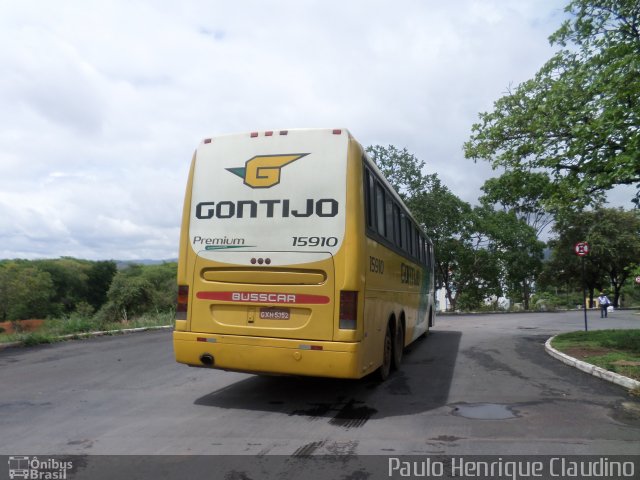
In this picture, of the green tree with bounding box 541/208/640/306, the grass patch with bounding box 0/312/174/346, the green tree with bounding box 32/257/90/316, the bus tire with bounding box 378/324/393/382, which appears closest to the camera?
the bus tire with bounding box 378/324/393/382

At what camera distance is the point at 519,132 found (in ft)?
45.7

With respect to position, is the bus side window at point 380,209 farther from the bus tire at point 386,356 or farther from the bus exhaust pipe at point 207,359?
the bus exhaust pipe at point 207,359

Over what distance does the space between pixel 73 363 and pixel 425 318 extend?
9.39 meters

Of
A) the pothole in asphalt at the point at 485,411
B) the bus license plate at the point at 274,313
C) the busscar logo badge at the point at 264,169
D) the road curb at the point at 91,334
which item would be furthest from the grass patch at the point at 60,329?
the pothole in asphalt at the point at 485,411

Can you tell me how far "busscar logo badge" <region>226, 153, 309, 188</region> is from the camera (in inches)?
264

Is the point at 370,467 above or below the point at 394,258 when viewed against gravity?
below

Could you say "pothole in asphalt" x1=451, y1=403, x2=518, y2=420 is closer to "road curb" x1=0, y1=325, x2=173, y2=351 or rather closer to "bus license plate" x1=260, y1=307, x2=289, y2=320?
"bus license plate" x1=260, y1=307, x2=289, y2=320

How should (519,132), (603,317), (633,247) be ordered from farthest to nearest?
(633,247), (603,317), (519,132)

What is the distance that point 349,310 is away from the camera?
627 centimetres

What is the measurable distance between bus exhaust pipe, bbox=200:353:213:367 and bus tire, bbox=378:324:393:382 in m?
2.80

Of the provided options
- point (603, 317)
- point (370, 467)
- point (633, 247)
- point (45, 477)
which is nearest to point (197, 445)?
point (45, 477)

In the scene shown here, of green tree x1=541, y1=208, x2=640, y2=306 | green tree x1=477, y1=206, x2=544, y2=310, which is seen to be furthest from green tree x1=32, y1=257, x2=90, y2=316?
green tree x1=541, y1=208, x2=640, y2=306

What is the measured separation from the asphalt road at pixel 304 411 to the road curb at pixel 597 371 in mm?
224

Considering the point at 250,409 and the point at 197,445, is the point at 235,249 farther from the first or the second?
the point at 197,445
